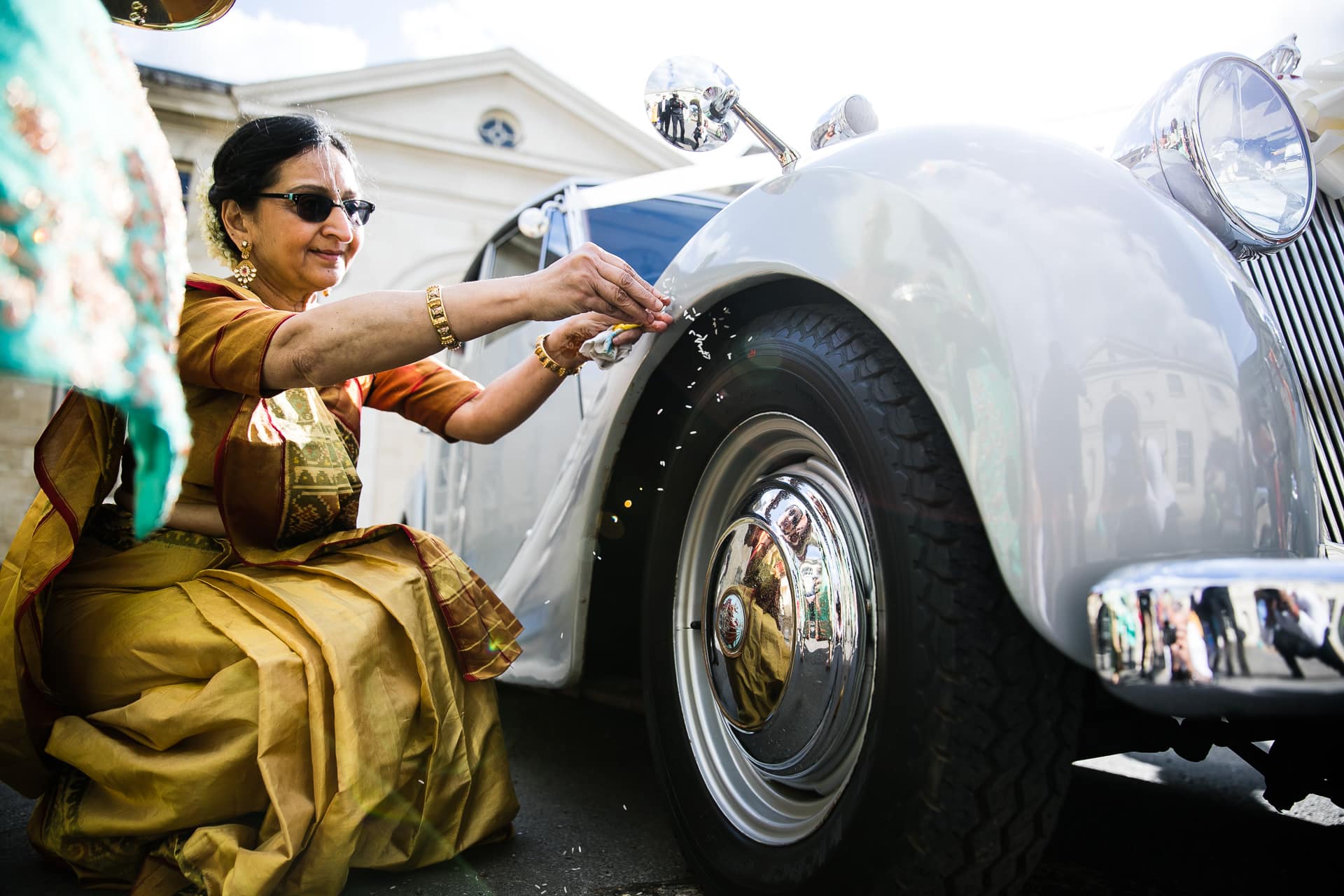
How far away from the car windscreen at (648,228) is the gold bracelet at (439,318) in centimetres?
122

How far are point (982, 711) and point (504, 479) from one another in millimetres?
2089

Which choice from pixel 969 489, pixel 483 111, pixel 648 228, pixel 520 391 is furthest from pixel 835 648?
pixel 483 111

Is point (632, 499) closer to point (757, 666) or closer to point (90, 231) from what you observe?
point (757, 666)

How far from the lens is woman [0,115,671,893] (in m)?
1.24

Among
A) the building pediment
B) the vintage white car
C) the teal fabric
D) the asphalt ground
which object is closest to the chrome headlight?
the vintage white car

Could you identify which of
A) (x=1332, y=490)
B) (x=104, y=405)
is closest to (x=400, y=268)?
(x=104, y=405)

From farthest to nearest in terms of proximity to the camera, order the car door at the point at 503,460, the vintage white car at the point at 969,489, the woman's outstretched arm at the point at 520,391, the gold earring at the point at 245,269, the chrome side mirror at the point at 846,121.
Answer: the car door at the point at 503,460 → the gold earring at the point at 245,269 → the woman's outstretched arm at the point at 520,391 → the chrome side mirror at the point at 846,121 → the vintage white car at the point at 969,489

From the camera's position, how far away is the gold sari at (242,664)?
123 cm

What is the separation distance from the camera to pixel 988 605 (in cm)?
90

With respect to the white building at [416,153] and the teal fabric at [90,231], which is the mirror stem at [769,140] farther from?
the white building at [416,153]

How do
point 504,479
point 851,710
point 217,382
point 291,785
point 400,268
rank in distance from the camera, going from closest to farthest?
point 851,710 → point 291,785 → point 217,382 → point 504,479 → point 400,268

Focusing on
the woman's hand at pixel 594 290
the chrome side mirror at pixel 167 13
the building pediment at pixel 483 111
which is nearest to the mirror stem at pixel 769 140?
the woman's hand at pixel 594 290

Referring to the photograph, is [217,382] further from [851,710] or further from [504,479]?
[504,479]

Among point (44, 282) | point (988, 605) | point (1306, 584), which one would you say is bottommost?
point (988, 605)
